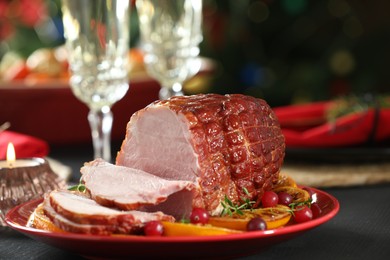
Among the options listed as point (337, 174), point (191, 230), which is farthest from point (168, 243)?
point (337, 174)

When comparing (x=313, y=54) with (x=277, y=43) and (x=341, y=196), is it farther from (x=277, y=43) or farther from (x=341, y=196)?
(x=341, y=196)

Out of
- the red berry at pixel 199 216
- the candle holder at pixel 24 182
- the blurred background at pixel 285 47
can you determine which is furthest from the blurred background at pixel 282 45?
the red berry at pixel 199 216

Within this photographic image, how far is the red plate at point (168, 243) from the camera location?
3.96 feet

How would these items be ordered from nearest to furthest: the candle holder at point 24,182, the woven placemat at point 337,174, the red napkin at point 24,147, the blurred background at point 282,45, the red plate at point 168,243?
the red plate at point 168,243
the candle holder at point 24,182
the woven placemat at point 337,174
the red napkin at point 24,147
the blurred background at point 282,45

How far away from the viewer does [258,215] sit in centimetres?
140

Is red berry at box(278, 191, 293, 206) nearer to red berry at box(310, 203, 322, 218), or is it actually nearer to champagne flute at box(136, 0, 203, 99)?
red berry at box(310, 203, 322, 218)

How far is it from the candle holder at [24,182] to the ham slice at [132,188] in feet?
0.78

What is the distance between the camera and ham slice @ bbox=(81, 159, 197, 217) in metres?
1.33

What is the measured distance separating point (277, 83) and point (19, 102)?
2690 millimetres

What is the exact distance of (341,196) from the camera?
1925 mm

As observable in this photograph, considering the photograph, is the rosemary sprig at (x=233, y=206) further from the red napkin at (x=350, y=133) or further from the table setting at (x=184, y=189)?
the red napkin at (x=350, y=133)

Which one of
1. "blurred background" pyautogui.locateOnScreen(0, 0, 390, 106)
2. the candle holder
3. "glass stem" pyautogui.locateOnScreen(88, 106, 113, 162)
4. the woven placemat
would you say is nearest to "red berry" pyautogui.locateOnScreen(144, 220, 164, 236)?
the candle holder

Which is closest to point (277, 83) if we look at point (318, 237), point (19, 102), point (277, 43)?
point (277, 43)

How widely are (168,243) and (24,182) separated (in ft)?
1.84
